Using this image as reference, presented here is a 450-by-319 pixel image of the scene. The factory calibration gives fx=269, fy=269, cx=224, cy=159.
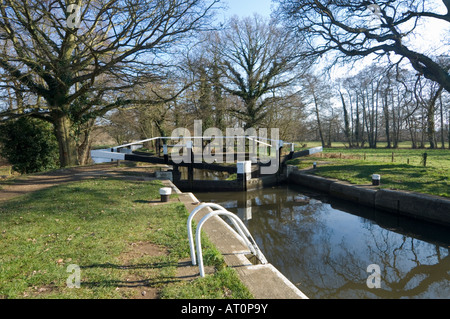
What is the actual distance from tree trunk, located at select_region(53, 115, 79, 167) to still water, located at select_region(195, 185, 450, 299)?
30.4ft

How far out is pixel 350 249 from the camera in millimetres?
5898

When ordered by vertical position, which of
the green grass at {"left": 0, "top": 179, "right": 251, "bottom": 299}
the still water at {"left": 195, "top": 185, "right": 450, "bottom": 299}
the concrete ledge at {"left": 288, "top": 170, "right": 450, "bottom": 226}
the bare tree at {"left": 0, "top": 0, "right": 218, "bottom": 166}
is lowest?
the still water at {"left": 195, "top": 185, "right": 450, "bottom": 299}

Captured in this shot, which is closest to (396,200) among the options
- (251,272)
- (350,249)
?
(350,249)

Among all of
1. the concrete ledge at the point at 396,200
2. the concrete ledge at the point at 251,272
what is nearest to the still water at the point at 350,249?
the concrete ledge at the point at 396,200

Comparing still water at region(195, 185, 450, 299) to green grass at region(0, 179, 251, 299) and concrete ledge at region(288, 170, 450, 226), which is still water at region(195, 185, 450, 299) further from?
green grass at region(0, 179, 251, 299)

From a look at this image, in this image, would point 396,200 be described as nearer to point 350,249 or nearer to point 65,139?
point 350,249

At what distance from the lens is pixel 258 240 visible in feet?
22.1

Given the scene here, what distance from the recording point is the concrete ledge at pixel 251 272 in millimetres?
2760

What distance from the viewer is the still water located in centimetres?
439

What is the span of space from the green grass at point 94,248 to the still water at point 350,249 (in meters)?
A: 2.12

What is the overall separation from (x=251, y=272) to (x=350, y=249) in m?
3.68

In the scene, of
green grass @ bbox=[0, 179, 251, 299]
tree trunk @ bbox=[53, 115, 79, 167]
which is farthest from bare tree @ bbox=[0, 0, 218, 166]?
green grass @ bbox=[0, 179, 251, 299]

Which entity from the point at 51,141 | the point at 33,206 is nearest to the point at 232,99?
the point at 51,141
